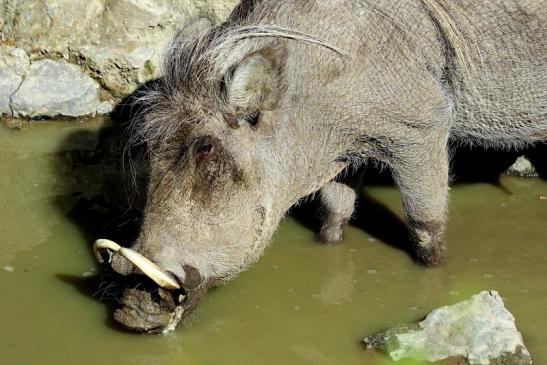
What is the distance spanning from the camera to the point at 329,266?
178 inches

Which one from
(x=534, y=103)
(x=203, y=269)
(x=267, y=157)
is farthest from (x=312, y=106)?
(x=534, y=103)

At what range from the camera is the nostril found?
144 inches

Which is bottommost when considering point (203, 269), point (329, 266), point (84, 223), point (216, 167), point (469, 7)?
point (84, 223)

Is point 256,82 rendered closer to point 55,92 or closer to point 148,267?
point 148,267

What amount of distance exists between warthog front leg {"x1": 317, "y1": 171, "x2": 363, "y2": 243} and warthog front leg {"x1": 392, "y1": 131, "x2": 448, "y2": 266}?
0.37 metres

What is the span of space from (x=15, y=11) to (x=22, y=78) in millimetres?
414

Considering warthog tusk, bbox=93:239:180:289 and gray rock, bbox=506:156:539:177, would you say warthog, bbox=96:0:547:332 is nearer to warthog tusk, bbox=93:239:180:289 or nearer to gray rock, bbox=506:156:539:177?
warthog tusk, bbox=93:239:180:289

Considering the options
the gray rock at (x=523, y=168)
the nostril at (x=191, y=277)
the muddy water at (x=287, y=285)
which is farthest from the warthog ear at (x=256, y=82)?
the gray rock at (x=523, y=168)

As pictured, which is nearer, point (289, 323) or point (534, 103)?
point (289, 323)

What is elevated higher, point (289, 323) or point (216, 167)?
point (216, 167)

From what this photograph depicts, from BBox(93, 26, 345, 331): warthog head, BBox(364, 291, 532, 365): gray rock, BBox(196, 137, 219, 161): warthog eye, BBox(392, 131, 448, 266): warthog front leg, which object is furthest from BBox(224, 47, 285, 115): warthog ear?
BBox(364, 291, 532, 365): gray rock

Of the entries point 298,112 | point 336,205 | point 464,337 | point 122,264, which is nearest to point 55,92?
point 336,205

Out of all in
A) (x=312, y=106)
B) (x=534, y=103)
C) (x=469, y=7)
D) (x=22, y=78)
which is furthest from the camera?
(x=22, y=78)

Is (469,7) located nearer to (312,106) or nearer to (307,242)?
(312,106)
